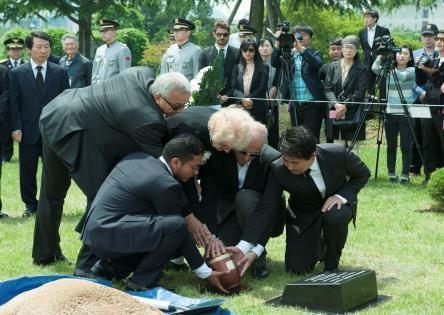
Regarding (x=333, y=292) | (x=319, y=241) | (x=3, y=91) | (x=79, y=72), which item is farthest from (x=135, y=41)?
(x=333, y=292)

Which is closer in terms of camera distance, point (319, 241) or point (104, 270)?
point (104, 270)

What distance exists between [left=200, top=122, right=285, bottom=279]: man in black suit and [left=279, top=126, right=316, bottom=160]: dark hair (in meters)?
0.29

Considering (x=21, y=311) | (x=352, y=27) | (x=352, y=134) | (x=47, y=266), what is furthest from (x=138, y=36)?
(x=21, y=311)

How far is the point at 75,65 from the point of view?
41.3 feet

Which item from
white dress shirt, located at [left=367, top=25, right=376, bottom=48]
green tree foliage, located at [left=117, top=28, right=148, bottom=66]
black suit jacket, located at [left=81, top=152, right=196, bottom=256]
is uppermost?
white dress shirt, located at [left=367, top=25, right=376, bottom=48]

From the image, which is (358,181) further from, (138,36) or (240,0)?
(138,36)

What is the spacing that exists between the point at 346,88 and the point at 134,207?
583 cm

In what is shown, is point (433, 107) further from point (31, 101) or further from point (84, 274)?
point (84, 274)

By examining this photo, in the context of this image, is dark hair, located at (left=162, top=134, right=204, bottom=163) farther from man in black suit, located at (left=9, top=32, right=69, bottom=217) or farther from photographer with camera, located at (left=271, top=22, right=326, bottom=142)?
photographer with camera, located at (left=271, top=22, right=326, bottom=142)

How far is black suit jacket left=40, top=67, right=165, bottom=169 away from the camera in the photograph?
6.04 metres

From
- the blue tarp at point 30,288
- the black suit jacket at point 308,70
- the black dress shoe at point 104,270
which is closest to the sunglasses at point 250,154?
the black dress shoe at point 104,270

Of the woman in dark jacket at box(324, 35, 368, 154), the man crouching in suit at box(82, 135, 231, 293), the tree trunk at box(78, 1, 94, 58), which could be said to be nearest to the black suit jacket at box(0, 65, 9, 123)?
the man crouching in suit at box(82, 135, 231, 293)

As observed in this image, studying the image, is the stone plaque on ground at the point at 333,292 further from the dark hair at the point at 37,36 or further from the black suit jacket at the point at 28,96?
the dark hair at the point at 37,36

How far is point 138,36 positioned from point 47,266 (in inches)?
1323
